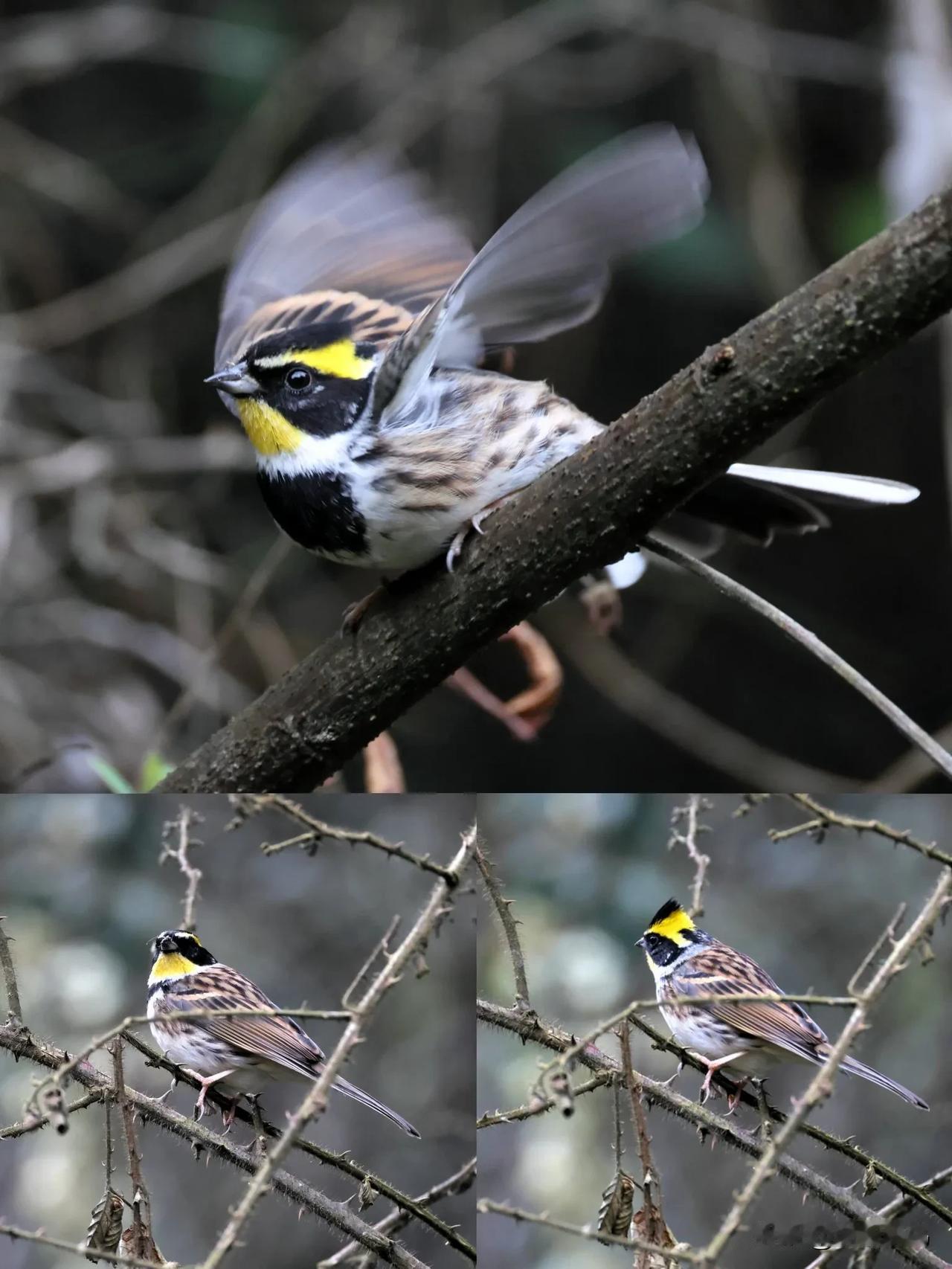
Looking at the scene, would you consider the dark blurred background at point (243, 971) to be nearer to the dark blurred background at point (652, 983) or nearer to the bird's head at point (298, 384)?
the dark blurred background at point (652, 983)

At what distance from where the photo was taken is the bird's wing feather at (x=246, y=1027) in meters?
1.29

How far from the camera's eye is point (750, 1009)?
4.29 feet

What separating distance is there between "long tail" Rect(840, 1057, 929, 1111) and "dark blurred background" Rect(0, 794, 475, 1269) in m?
0.35

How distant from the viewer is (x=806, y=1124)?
1.22m

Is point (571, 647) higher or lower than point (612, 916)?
higher

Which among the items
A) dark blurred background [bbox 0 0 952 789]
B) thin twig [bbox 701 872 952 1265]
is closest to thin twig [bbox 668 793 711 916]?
thin twig [bbox 701 872 952 1265]

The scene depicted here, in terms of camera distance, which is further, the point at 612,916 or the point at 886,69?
the point at 886,69

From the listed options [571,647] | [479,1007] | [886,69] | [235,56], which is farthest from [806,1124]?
[235,56]

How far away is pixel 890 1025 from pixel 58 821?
84 centimetres

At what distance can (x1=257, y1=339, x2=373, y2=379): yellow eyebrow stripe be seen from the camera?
4.78 feet

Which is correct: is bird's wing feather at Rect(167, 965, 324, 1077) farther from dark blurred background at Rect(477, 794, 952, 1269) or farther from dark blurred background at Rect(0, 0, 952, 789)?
dark blurred background at Rect(0, 0, 952, 789)

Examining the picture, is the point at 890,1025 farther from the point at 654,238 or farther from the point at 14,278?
the point at 14,278

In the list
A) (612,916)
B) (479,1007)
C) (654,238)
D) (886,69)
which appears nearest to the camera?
(654,238)

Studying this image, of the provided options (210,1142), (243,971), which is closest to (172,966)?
(243,971)
